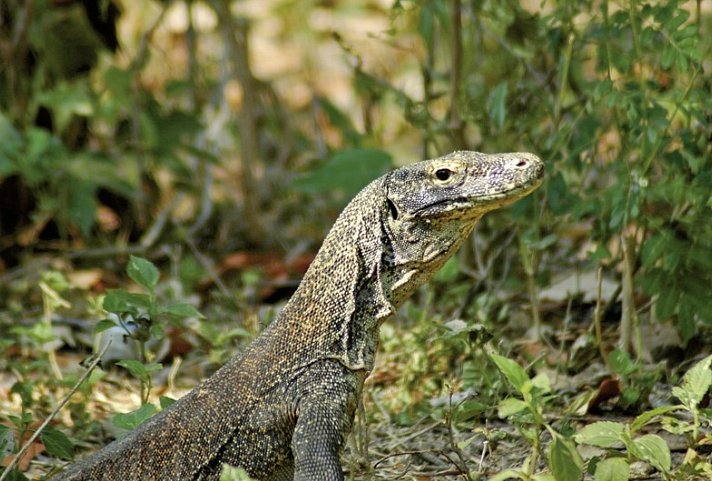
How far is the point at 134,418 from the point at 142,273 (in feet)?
2.00

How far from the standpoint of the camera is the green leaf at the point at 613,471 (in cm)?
365

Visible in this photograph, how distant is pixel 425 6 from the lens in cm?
596

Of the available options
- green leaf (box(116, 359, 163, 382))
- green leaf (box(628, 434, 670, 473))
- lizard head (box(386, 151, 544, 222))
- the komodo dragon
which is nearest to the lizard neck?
Answer: the komodo dragon

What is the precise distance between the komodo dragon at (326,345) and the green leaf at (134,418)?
0.20m

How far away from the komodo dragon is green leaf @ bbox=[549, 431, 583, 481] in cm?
78

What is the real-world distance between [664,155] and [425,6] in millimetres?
1670

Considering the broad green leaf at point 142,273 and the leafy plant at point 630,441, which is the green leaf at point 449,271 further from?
the leafy plant at point 630,441

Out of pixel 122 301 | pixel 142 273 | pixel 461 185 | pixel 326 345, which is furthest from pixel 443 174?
pixel 122 301

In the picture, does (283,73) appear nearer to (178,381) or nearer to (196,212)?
(196,212)

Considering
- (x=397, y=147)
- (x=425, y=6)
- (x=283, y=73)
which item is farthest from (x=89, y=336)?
(x=283, y=73)

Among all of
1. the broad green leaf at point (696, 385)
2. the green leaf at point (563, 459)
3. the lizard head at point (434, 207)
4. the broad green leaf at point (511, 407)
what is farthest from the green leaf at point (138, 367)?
the broad green leaf at point (696, 385)

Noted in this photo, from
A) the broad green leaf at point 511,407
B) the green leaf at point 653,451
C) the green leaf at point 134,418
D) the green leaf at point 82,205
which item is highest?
the broad green leaf at point 511,407

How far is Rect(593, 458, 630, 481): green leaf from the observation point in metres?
3.65

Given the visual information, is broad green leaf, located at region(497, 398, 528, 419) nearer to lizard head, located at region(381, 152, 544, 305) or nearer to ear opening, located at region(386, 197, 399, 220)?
lizard head, located at region(381, 152, 544, 305)
